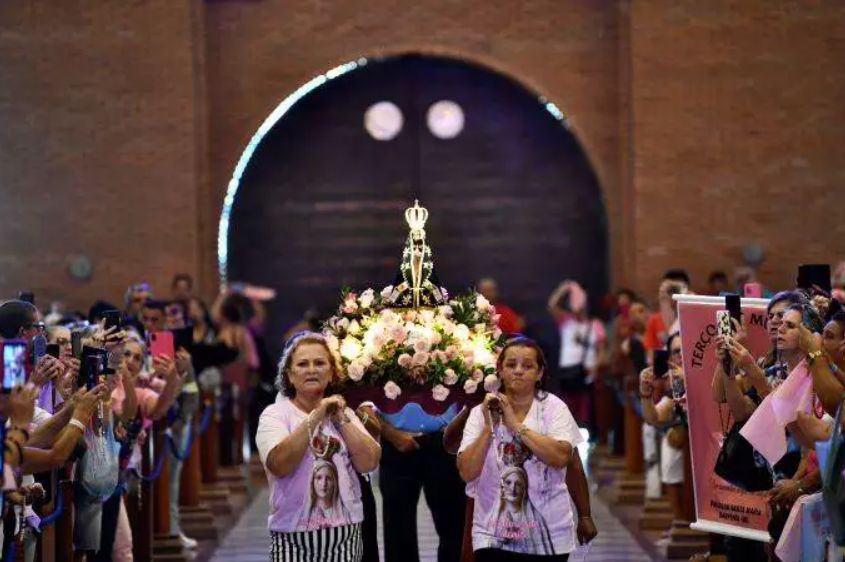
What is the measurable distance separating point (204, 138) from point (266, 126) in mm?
917

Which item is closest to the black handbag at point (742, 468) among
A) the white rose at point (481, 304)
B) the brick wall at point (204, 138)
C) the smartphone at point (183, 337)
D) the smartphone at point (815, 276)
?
the smartphone at point (815, 276)

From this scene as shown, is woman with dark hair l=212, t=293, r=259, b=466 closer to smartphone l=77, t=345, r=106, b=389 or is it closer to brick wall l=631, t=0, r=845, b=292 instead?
brick wall l=631, t=0, r=845, b=292

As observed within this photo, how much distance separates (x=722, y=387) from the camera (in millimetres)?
9695

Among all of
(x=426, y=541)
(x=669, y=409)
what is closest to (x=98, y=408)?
(x=669, y=409)

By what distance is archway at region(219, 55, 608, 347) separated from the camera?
71.1ft

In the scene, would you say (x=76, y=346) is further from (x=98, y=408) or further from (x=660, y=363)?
(x=660, y=363)

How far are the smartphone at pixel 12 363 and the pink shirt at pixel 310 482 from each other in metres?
1.07

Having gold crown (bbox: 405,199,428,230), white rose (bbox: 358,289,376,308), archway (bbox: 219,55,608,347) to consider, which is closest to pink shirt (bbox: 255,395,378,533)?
white rose (bbox: 358,289,376,308)

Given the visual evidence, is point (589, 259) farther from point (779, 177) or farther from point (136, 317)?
point (136, 317)

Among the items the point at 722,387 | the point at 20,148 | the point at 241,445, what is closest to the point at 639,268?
the point at 241,445

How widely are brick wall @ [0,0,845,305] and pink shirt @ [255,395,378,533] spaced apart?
39.0ft

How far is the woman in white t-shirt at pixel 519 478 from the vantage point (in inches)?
326

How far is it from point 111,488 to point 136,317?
3.70 m

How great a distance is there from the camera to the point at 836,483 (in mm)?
7539
